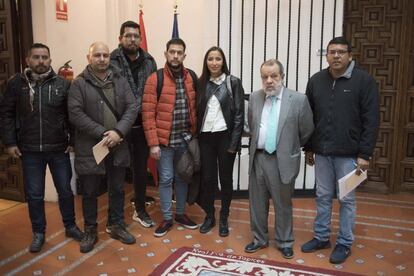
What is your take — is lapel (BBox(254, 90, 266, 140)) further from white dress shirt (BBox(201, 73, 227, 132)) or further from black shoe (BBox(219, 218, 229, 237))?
black shoe (BBox(219, 218, 229, 237))

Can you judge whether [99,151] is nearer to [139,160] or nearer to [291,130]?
[139,160]

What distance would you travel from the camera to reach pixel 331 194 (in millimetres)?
→ 3061

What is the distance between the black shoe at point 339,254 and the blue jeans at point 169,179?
1.22m

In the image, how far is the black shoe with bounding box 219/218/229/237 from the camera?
3.41m

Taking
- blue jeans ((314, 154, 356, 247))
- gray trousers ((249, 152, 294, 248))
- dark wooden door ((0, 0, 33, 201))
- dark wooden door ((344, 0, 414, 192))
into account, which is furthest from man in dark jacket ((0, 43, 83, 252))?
dark wooden door ((344, 0, 414, 192))

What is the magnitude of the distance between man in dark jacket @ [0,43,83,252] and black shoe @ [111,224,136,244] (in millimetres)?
524

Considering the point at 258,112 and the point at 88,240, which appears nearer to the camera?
the point at 258,112

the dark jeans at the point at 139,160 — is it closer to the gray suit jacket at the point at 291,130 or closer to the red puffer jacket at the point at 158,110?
the red puffer jacket at the point at 158,110

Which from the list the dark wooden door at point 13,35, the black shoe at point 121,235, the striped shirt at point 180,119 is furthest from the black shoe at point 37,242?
the dark wooden door at point 13,35

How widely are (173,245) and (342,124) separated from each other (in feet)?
4.82

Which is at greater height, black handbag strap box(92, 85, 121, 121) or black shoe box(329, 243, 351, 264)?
Answer: black handbag strap box(92, 85, 121, 121)

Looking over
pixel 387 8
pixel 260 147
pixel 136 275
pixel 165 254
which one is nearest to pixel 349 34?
pixel 387 8

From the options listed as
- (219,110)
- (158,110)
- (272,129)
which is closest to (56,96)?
(158,110)

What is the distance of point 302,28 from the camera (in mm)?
4262
